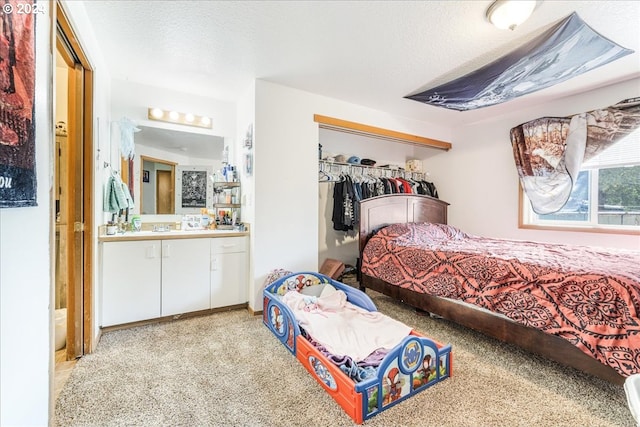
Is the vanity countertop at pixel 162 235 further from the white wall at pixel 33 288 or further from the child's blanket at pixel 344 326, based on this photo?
the white wall at pixel 33 288

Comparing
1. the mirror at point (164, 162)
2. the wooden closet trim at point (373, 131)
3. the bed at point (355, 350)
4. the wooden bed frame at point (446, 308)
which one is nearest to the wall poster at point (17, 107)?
the bed at point (355, 350)

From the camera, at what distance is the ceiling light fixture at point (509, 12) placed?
1.60 meters

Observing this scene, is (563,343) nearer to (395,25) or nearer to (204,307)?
(395,25)

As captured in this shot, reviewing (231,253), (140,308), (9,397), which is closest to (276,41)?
(231,253)

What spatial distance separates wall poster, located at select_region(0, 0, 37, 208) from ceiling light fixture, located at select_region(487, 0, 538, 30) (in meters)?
2.26

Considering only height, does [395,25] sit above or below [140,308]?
above

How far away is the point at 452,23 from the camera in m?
1.87

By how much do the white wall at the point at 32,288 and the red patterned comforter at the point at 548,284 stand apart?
2.40 metres

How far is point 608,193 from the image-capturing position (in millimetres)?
2875

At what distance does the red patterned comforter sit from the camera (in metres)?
1.38

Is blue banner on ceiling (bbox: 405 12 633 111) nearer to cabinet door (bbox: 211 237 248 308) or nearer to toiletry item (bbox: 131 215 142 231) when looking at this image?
cabinet door (bbox: 211 237 248 308)

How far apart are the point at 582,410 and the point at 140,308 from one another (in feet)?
10.3

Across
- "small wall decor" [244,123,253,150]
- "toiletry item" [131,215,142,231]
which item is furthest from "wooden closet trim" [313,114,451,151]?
"toiletry item" [131,215,142,231]

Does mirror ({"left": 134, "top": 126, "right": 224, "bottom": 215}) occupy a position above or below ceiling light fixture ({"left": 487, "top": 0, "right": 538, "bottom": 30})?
below
